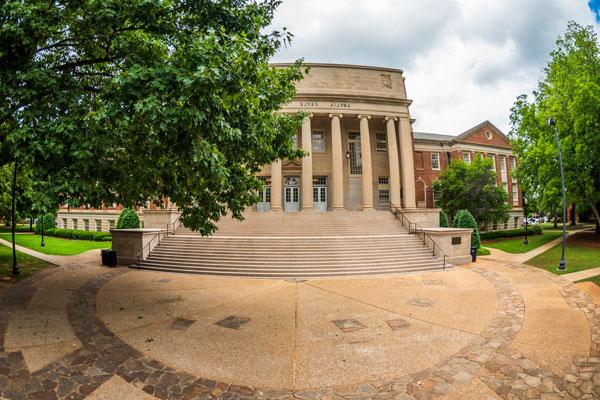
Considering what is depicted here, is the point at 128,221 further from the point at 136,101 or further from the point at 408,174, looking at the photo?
the point at 408,174

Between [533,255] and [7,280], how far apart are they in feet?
85.1

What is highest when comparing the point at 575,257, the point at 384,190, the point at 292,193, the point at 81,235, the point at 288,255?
the point at 384,190

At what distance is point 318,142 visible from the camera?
29.1 m

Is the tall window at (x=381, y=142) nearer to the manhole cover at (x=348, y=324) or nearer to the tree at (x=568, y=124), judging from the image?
the tree at (x=568, y=124)

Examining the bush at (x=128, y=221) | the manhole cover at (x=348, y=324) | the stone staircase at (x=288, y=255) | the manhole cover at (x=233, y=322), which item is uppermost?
the bush at (x=128, y=221)

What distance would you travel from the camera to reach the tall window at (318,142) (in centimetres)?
2894

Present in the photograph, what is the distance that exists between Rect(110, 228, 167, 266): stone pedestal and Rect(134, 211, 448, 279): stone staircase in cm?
57

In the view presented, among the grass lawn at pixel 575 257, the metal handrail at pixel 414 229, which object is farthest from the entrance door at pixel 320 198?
the grass lawn at pixel 575 257

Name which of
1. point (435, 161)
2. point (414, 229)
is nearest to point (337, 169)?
point (414, 229)

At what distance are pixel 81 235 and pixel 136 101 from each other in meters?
30.0

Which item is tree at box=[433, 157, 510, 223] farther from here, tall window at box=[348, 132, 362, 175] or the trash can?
the trash can

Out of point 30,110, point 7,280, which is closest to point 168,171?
point 30,110

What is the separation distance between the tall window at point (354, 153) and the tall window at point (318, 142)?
8.98 feet

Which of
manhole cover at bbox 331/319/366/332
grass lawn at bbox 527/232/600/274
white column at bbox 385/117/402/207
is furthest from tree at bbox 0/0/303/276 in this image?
white column at bbox 385/117/402/207
